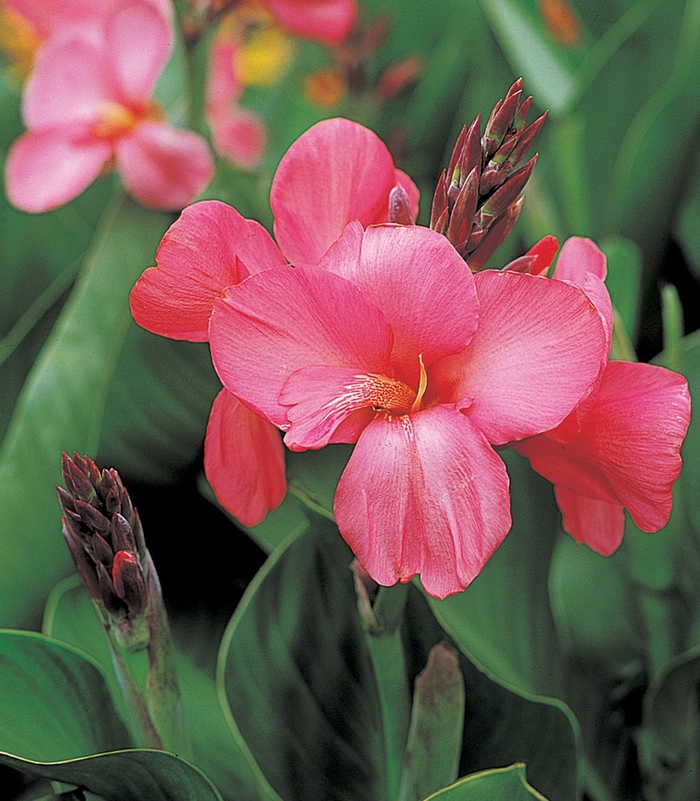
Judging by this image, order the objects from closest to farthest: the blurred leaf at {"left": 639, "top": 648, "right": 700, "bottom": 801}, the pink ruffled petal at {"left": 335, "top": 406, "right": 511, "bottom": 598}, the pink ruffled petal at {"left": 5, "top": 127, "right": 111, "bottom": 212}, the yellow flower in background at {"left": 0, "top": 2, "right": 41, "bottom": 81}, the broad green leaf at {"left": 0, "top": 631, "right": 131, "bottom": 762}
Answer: the pink ruffled petal at {"left": 335, "top": 406, "right": 511, "bottom": 598}, the broad green leaf at {"left": 0, "top": 631, "right": 131, "bottom": 762}, the blurred leaf at {"left": 639, "top": 648, "right": 700, "bottom": 801}, the pink ruffled petal at {"left": 5, "top": 127, "right": 111, "bottom": 212}, the yellow flower in background at {"left": 0, "top": 2, "right": 41, "bottom": 81}

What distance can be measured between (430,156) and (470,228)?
1.76 feet

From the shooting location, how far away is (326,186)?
0.95 feet

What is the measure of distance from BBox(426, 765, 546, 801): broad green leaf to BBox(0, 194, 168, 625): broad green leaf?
240 millimetres

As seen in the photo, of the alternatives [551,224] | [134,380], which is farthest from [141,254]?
[551,224]

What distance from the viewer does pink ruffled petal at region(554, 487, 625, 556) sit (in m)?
0.31

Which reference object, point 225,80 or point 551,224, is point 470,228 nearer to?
point 551,224

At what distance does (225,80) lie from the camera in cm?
78

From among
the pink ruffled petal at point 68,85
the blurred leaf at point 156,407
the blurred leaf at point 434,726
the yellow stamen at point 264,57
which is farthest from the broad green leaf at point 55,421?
the yellow stamen at point 264,57

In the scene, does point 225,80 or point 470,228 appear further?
point 225,80

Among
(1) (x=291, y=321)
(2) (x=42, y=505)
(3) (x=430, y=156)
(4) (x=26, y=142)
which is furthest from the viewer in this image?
(3) (x=430, y=156)

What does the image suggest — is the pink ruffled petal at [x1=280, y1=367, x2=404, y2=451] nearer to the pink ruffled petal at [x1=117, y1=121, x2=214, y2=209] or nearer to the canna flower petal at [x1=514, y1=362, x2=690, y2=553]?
the canna flower petal at [x1=514, y1=362, x2=690, y2=553]

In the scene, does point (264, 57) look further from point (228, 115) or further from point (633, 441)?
point (633, 441)

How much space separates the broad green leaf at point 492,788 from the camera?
297mm

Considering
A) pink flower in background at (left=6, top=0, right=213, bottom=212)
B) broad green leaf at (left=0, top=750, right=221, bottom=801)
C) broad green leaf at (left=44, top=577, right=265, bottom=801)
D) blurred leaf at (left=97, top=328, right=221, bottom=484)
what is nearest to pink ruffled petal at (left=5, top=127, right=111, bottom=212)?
pink flower in background at (left=6, top=0, right=213, bottom=212)
